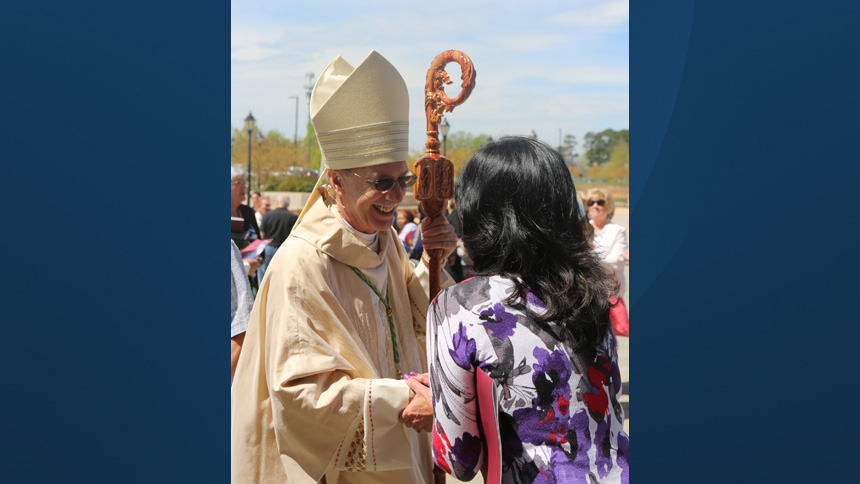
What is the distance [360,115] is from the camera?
103 inches

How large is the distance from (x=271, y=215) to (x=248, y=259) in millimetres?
3216

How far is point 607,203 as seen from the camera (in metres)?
6.59

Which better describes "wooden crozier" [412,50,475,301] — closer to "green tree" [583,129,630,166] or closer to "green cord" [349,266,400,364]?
"green cord" [349,266,400,364]

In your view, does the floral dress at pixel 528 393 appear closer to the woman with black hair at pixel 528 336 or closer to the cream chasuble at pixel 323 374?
the woman with black hair at pixel 528 336

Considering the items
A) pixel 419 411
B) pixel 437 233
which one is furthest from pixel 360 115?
pixel 419 411

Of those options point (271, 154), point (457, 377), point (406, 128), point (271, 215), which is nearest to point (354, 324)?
point (406, 128)

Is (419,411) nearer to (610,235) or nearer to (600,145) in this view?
(610,235)

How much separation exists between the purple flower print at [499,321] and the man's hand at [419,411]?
0.61m

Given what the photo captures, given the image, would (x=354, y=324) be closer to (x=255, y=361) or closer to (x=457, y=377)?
(x=255, y=361)

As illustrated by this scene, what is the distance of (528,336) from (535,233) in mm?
239

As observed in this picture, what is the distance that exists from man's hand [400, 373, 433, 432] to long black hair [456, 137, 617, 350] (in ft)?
1.87

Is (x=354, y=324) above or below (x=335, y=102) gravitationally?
below

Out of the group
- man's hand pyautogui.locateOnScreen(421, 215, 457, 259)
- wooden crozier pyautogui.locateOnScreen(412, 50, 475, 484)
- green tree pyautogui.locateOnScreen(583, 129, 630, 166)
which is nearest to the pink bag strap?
wooden crozier pyautogui.locateOnScreen(412, 50, 475, 484)

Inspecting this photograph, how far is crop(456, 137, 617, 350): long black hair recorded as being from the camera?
1.62m
